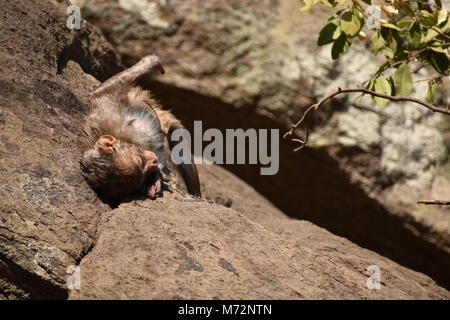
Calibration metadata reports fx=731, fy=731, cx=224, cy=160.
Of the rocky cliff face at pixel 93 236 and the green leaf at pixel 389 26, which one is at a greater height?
the green leaf at pixel 389 26

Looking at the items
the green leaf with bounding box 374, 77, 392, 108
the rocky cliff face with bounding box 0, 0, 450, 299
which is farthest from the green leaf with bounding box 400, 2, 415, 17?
the rocky cliff face with bounding box 0, 0, 450, 299

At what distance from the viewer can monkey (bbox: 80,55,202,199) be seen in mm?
4727

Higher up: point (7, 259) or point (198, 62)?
point (198, 62)

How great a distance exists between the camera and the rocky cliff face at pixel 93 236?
4.04 metres

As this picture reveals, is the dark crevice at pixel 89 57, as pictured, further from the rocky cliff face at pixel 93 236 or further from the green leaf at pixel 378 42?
the green leaf at pixel 378 42

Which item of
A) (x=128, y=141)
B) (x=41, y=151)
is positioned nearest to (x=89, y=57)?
(x=128, y=141)

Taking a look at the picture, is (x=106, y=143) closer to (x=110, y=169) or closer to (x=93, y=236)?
(x=110, y=169)

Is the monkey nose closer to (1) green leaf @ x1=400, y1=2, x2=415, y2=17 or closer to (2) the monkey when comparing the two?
(2) the monkey

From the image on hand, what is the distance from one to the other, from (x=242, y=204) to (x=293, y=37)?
202cm

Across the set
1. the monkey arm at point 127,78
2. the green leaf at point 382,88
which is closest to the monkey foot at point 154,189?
the monkey arm at point 127,78

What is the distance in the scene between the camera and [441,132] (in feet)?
24.3

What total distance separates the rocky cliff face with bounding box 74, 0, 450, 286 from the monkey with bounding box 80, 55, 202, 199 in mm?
1510
